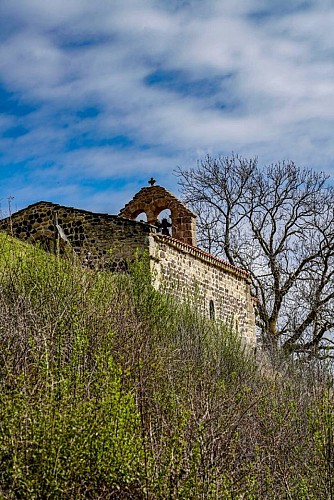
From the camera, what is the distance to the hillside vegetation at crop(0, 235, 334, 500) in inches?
297

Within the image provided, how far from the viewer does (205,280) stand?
69.3ft

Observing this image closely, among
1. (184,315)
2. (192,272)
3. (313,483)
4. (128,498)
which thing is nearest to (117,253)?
(192,272)

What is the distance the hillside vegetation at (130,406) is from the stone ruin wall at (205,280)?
9.88 feet

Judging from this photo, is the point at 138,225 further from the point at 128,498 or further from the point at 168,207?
the point at 128,498

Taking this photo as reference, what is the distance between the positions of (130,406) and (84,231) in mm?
11540

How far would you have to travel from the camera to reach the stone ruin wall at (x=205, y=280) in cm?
1858

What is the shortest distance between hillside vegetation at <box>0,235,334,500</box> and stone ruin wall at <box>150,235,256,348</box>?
3.01 meters

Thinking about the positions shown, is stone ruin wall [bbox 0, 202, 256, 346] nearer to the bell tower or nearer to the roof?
the roof

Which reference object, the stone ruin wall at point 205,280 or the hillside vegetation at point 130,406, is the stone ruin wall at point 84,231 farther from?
the hillside vegetation at point 130,406

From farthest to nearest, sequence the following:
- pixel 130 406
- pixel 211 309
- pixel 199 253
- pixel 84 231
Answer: pixel 211 309 < pixel 199 253 < pixel 84 231 < pixel 130 406

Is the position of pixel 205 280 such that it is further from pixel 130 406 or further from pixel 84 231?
pixel 130 406

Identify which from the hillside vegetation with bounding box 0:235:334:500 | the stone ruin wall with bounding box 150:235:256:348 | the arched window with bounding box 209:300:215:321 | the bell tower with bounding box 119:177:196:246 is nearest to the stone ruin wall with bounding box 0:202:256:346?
the stone ruin wall with bounding box 150:235:256:348

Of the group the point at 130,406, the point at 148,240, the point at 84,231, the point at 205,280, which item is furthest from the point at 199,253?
the point at 130,406

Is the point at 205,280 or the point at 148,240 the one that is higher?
the point at 148,240
